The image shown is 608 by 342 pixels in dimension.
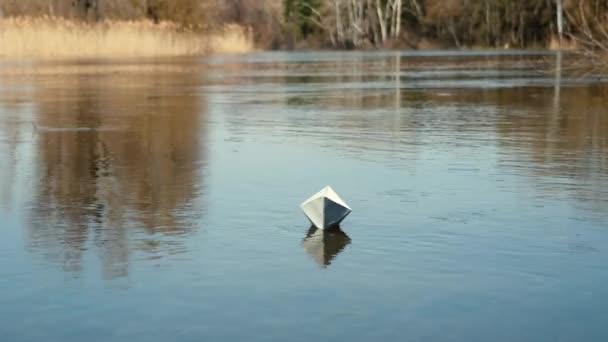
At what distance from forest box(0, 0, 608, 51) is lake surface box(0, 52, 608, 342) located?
43638mm

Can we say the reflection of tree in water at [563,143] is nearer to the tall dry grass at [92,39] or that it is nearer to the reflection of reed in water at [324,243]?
the reflection of reed in water at [324,243]

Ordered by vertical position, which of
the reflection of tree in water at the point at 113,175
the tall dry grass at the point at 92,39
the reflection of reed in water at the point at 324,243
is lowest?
the reflection of reed in water at the point at 324,243

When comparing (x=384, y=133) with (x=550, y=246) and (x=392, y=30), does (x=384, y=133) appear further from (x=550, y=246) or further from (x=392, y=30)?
(x=392, y=30)

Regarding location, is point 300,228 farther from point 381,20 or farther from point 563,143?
point 381,20

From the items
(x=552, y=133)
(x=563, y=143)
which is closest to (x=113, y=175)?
(x=563, y=143)

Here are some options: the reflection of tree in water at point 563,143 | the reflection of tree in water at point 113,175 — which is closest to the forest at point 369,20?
the reflection of tree in water at point 113,175

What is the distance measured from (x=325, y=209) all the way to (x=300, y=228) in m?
0.26

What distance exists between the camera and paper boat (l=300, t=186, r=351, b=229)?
844 cm

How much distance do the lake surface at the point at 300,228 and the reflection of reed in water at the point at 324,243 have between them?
28 mm

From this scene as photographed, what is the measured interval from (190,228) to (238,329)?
271 centimetres

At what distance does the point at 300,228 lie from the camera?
8578 mm

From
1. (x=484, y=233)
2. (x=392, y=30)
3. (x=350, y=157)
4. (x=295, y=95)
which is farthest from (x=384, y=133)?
(x=392, y=30)

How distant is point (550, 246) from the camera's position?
7.82m

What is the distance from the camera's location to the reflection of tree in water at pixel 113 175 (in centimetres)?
819
